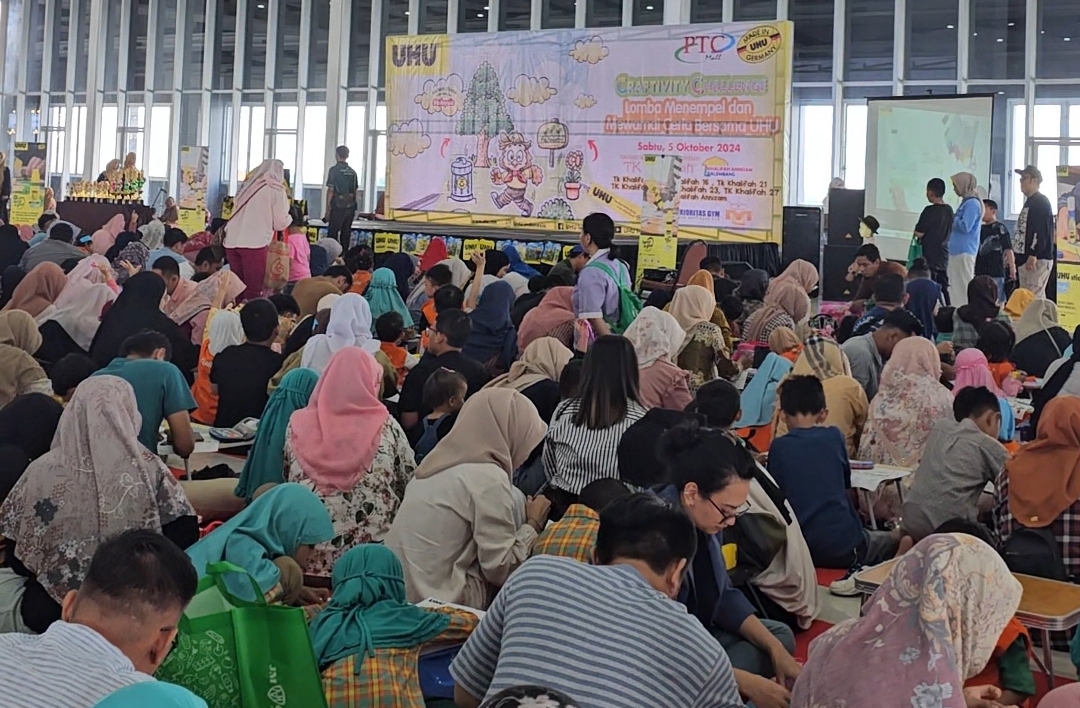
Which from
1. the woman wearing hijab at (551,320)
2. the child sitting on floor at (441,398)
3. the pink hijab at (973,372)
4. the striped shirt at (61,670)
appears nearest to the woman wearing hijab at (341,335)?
the woman wearing hijab at (551,320)

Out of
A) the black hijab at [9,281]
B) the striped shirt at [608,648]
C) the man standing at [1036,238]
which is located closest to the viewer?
the striped shirt at [608,648]

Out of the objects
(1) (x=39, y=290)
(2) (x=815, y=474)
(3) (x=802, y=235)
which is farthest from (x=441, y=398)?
(3) (x=802, y=235)

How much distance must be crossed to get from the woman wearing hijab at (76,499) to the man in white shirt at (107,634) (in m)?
1.41

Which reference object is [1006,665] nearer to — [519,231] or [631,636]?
[631,636]

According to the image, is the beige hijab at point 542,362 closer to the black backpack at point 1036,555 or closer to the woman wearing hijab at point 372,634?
the black backpack at point 1036,555

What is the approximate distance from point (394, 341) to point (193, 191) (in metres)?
7.81

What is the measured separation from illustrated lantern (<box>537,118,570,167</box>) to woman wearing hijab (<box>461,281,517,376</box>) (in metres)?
6.39

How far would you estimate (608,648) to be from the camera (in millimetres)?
2283

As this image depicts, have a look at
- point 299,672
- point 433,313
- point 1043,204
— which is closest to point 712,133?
point 1043,204

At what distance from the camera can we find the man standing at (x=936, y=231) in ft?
33.0

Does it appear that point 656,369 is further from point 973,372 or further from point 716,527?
point 716,527

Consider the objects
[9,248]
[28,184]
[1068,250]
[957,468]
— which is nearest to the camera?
[957,468]

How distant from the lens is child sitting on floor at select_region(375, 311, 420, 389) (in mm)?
6801

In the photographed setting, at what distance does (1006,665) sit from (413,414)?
3199mm
